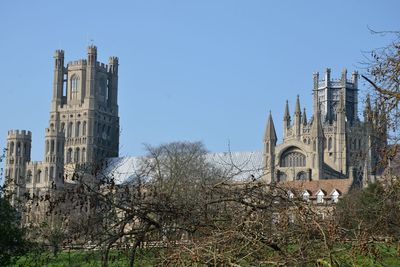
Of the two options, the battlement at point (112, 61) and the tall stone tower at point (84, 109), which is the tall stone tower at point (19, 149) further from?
the battlement at point (112, 61)

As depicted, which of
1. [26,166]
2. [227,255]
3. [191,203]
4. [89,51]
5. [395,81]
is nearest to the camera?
[227,255]

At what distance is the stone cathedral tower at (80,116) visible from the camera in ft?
314

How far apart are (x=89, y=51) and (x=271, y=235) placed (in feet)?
315

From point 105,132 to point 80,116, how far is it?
4034 mm

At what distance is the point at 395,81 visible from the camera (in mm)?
10438

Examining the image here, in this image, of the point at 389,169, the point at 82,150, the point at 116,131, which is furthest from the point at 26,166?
the point at 389,169

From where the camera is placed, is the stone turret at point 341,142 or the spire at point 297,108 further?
the spire at point 297,108

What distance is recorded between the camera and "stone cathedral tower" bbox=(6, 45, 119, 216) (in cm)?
9581

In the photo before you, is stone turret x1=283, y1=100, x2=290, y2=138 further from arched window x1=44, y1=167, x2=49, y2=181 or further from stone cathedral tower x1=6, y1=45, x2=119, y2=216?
arched window x1=44, y1=167, x2=49, y2=181

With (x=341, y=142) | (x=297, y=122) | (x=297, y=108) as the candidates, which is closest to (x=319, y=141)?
(x=341, y=142)

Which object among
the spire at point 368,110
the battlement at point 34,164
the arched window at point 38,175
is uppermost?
the battlement at point 34,164

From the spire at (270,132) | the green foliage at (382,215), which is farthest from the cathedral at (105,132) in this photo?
the green foliage at (382,215)

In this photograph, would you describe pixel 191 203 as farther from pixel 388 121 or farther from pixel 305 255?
pixel 388 121

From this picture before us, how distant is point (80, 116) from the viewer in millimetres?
101938
